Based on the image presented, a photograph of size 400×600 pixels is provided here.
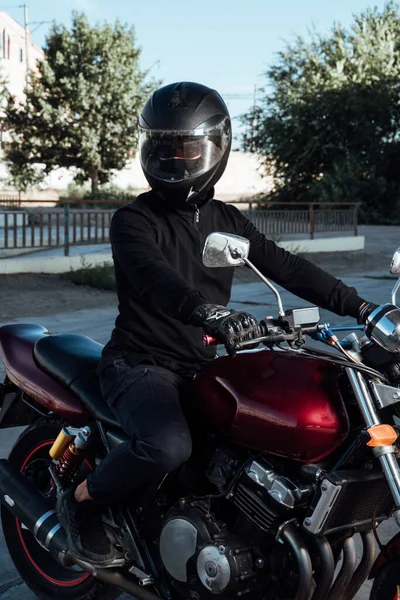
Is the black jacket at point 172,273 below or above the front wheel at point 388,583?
above

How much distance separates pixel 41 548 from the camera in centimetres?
350

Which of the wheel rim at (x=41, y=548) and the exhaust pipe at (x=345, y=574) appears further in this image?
the wheel rim at (x=41, y=548)

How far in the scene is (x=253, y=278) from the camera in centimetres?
1485

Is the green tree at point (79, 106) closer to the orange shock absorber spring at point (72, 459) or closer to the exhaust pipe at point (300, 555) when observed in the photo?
the orange shock absorber spring at point (72, 459)

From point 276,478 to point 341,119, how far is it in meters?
32.2

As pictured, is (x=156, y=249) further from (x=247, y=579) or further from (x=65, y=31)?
(x=65, y=31)

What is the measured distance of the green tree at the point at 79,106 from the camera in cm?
4570

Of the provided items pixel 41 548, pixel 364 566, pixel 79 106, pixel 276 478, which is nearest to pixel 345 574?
pixel 364 566

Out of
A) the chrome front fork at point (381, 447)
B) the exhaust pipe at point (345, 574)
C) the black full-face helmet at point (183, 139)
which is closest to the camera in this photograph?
the chrome front fork at point (381, 447)

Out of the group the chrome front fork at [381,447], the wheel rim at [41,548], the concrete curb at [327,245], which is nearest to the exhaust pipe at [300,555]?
the chrome front fork at [381,447]

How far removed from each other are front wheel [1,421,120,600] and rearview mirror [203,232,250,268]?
1275 millimetres

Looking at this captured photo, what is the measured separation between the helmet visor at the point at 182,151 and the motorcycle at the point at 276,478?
2.37 feet

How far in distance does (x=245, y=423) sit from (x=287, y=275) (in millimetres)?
794

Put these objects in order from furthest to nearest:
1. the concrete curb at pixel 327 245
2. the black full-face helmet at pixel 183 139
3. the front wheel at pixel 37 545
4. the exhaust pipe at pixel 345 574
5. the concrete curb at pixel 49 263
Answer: the concrete curb at pixel 327 245 → the concrete curb at pixel 49 263 → the front wheel at pixel 37 545 → the black full-face helmet at pixel 183 139 → the exhaust pipe at pixel 345 574
